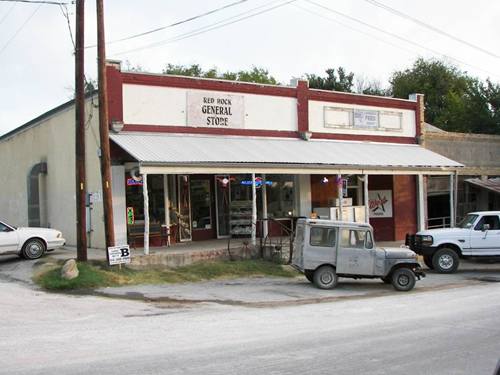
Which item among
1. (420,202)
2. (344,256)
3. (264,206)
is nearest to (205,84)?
(264,206)

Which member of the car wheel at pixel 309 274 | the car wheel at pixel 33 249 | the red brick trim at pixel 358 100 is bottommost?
the car wheel at pixel 309 274

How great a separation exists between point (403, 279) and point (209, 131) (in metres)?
8.38

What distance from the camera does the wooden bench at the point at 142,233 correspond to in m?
19.1

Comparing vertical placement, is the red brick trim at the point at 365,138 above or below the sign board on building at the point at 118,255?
above

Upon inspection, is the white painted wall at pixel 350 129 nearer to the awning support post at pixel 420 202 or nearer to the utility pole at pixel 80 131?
the awning support post at pixel 420 202

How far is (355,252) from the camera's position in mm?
15195

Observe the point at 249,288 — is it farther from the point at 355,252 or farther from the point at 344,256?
the point at 355,252

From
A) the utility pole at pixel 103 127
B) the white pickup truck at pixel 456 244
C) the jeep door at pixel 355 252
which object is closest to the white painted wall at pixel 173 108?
the utility pole at pixel 103 127

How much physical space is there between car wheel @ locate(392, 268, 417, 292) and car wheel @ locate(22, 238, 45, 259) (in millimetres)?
9925

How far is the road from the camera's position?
7.19m

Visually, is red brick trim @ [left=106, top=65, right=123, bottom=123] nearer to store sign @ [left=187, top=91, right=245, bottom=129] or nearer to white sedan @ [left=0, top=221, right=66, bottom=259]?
store sign @ [left=187, top=91, right=245, bottom=129]

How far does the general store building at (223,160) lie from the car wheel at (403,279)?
5.08 m

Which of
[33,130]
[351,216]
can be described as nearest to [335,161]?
[351,216]

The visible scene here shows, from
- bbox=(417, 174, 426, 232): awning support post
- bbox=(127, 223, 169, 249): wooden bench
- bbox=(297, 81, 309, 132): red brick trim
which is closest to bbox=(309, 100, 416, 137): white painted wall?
bbox=(297, 81, 309, 132): red brick trim
